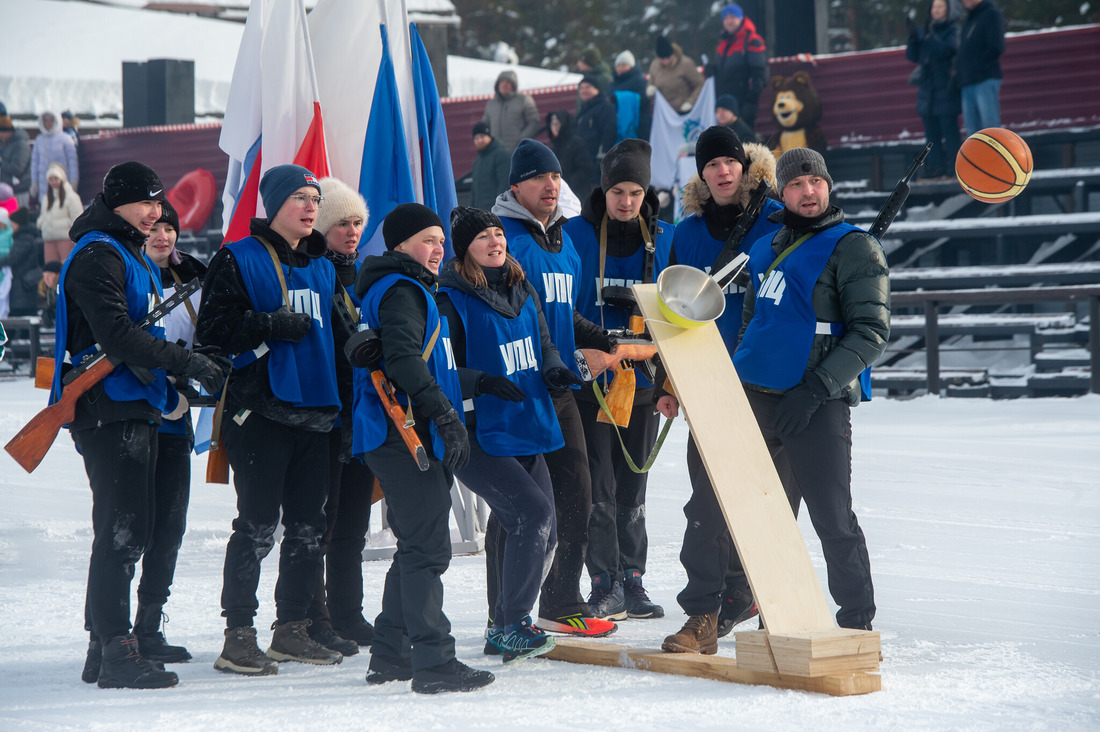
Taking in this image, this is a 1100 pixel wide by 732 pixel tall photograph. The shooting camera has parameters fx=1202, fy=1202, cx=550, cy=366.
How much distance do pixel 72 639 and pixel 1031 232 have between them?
10931mm

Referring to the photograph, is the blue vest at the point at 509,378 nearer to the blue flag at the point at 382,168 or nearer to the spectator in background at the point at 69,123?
the blue flag at the point at 382,168

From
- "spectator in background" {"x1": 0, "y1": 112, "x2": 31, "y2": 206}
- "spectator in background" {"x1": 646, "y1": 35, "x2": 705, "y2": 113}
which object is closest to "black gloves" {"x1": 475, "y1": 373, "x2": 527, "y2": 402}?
"spectator in background" {"x1": 646, "y1": 35, "x2": 705, "y2": 113}

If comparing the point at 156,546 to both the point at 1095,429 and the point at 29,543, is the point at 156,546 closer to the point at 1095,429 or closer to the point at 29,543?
the point at 29,543

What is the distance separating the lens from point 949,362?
12656mm

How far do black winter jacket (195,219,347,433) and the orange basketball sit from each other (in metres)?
2.55

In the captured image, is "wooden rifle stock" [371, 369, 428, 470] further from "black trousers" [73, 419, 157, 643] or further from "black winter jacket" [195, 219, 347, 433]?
"black trousers" [73, 419, 157, 643]

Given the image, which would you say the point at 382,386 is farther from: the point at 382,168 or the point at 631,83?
the point at 631,83

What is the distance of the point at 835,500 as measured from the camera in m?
3.96

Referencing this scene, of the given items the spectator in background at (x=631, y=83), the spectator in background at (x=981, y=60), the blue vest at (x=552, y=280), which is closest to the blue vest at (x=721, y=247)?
the blue vest at (x=552, y=280)

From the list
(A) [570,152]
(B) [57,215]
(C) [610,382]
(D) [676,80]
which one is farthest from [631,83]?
(C) [610,382]

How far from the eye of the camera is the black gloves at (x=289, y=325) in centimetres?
398

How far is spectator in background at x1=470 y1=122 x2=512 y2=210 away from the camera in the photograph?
45.2 feet

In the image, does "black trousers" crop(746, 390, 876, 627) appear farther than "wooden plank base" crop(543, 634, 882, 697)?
Yes

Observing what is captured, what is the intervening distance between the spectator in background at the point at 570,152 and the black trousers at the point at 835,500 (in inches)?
388
